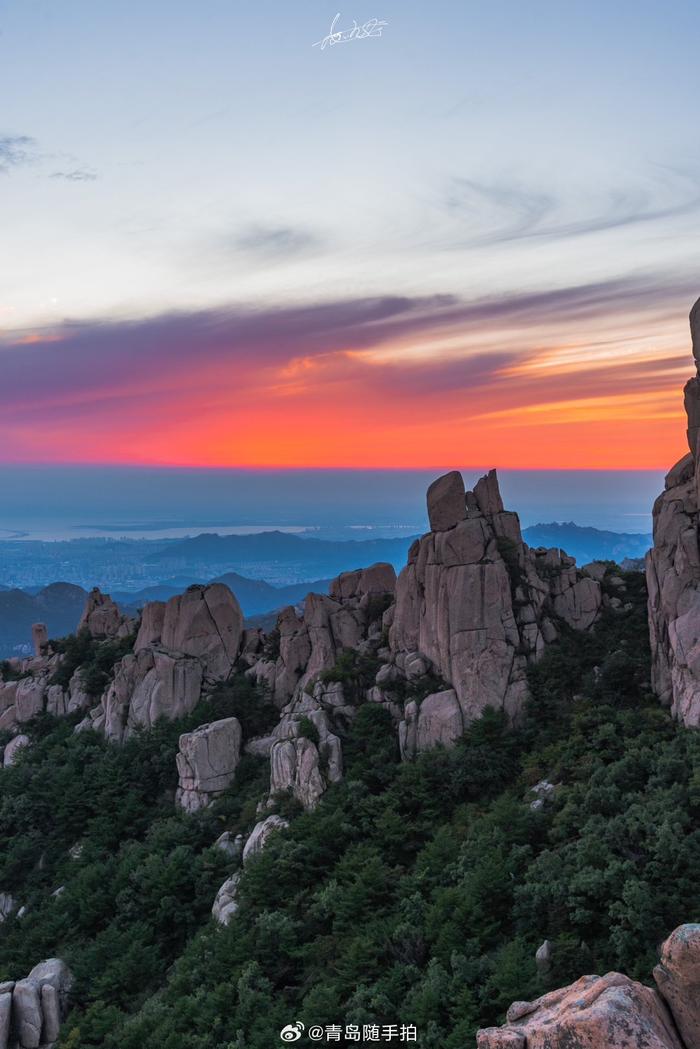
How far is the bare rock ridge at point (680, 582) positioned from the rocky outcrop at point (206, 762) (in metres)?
22.2

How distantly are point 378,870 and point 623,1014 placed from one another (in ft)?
55.2

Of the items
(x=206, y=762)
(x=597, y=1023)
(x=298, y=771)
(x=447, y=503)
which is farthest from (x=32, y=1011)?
(x=447, y=503)

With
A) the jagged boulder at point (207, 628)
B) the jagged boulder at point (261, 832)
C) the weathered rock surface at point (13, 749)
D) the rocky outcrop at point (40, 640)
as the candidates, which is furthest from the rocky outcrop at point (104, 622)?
the jagged boulder at point (261, 832)

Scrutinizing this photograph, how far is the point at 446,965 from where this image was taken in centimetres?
2384

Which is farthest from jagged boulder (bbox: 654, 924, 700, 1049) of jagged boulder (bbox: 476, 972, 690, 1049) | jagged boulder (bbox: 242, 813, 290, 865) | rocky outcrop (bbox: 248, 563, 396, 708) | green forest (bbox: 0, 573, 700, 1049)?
rocky outcrop (bbox: 248, 563, 396, 708)

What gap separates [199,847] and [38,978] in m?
8.87

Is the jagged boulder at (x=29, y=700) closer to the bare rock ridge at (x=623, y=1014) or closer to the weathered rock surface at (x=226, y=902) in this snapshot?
the weathered rock surface at (x=226, y=902)

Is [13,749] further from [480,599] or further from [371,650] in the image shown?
[480,599]

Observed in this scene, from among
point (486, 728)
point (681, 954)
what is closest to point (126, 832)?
point (486, 728)

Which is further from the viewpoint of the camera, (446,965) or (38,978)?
(38,978)

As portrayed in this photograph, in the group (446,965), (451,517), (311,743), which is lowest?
(446,965)

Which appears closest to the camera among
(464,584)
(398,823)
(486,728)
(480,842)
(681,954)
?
(681,954)

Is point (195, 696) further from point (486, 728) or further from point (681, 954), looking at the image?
point (681, 954)

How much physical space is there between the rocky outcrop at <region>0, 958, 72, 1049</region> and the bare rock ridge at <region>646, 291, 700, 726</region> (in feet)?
90.3
